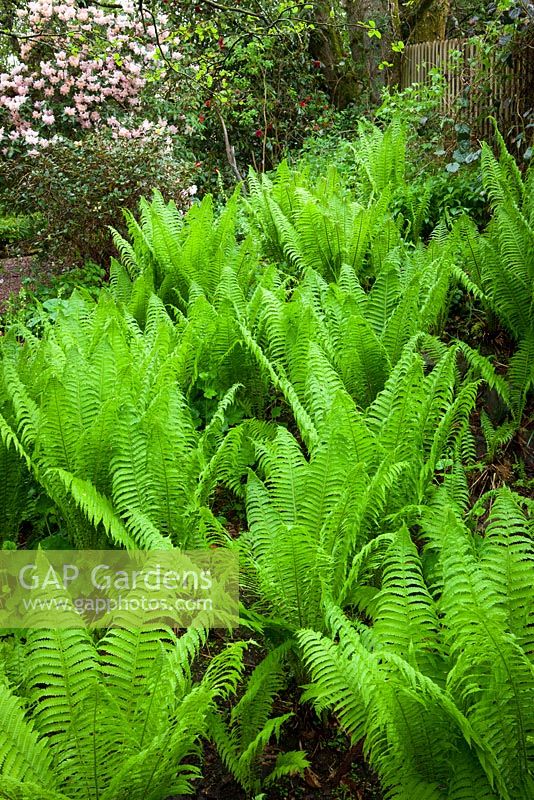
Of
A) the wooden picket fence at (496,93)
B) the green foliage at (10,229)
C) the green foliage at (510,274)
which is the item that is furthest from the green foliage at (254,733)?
the green foliage at (10,229)

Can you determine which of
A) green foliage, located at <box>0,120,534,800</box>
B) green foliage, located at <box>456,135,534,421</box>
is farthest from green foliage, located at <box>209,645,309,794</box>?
green foliage, located at <box>456,135,534,421</box>

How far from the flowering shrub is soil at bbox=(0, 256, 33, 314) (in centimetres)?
121

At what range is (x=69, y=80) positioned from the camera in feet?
23.2

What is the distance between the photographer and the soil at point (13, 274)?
613 centimetres

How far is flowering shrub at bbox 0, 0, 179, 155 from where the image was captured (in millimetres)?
7027

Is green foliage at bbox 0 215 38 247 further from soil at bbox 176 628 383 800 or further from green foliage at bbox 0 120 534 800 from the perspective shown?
soil at bbox 176 628 383 800

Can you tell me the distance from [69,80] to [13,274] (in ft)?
6.96

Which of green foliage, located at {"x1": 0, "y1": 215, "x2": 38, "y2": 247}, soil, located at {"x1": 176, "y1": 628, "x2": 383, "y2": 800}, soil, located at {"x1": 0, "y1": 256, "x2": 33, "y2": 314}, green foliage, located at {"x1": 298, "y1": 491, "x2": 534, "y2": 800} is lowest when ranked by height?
soil, located at {"x1": 176, "y1": 628, "x2": 383, "y2": 800}

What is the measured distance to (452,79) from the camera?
6305mm

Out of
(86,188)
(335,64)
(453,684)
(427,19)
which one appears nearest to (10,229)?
(86,188)

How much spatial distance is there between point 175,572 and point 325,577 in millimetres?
440

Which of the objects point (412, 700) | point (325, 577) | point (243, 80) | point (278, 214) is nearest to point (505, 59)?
point (278, 214)

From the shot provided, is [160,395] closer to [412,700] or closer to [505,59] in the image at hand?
[412,700]

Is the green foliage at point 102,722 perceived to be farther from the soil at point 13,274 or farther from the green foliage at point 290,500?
the soil at point 13,274
